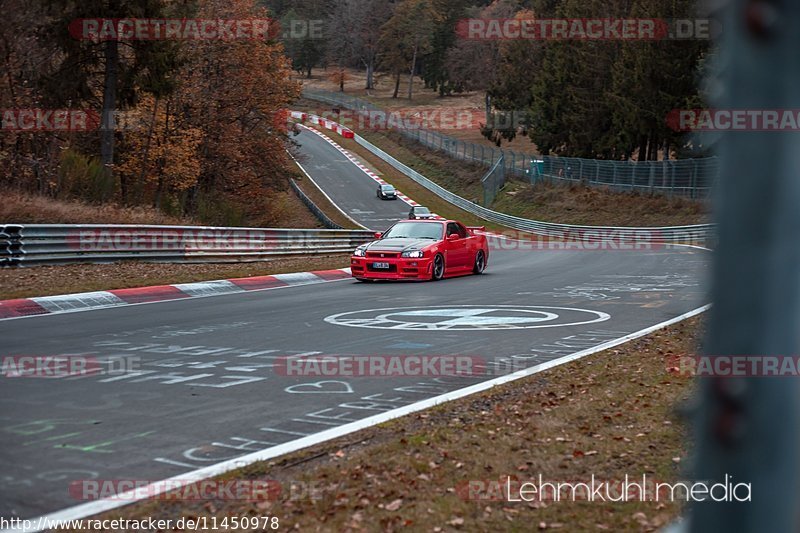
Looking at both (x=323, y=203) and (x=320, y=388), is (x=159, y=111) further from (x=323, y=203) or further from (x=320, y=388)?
(x=320, y=388)

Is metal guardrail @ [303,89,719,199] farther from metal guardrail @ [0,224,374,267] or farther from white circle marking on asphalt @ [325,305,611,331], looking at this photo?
white circle marking on asphalt @ [325,305,611,331]

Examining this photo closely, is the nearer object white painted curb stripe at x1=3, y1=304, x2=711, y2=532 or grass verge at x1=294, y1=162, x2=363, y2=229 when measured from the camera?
white painted curb stripe at x1=3, y1=304, x2=711, y2=532

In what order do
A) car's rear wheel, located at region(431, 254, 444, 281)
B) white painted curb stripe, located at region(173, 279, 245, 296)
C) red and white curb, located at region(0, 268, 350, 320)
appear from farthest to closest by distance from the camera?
car's rear wheel, located at region(431, 254, 444, 281) < white painted curb stripe, located at region(173, 279, 245, 296) < red and white curb, located at region(0, 268, 350, 320)

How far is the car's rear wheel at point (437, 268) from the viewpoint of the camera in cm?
2173

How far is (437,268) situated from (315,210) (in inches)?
1577

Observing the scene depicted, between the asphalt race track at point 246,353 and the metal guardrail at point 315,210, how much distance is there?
3246 cm

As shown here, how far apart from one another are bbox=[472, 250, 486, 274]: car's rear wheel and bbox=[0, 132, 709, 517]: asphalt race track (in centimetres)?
171

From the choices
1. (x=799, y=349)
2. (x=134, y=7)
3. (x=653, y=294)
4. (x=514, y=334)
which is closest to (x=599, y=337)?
(x=514, y=334)

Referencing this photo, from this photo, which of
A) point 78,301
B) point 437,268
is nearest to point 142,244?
point 78,301

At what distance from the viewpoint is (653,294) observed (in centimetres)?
1884

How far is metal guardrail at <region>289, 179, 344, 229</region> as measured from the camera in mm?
54175

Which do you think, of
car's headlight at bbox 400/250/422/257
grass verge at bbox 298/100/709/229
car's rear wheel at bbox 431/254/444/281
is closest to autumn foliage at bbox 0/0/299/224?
car's headlight at bbox 400/250/422/257

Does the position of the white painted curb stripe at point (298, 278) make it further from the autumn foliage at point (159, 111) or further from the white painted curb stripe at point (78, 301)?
the autumn foliage at point (159, 111)

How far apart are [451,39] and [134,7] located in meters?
109
